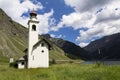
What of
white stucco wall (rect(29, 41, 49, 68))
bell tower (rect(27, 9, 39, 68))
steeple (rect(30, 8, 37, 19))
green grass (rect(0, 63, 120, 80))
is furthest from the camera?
steeple (rect(30, 8, 37, 19))

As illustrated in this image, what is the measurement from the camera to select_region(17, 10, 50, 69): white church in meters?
50.7

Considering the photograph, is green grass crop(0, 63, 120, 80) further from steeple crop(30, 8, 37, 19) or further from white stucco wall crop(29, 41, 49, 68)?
steeple crop(30, 8, 37, 19)

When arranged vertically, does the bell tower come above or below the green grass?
above

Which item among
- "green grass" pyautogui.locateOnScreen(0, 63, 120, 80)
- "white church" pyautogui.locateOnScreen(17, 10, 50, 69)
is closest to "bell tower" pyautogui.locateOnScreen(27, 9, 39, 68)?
"white church" pyautogui.locateOnScreen(17, 10, 50, 69)

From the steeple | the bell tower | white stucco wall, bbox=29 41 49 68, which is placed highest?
the steeple

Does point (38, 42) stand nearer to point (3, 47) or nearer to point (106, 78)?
point (106, 78)

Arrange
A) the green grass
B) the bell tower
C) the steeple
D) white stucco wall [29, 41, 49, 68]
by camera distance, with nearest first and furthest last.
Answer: the green grass, white stucco wall [29, 41, 49, 68], the bell tower, the steeple

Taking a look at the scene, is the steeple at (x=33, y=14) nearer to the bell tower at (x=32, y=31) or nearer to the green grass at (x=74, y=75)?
the bell tower at (x=32, y=31)

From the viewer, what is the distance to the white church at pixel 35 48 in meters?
50.7

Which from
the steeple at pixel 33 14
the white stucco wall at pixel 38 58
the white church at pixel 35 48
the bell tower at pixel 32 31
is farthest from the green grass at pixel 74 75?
the steeple at pixel 33 14

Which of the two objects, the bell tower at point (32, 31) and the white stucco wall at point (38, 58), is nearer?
the white stucco wall at point (38, 58)

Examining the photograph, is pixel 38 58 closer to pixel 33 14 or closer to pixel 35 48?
pixel 35 48

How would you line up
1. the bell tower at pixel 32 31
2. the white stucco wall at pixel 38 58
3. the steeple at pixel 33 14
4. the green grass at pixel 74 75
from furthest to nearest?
the steeple at pixel 33 14 → the bell tower at pixel 32 31 → the white stucco wall at pixel 38 58 → the green grass at pixel 74 75

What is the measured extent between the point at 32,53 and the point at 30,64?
108 inches
